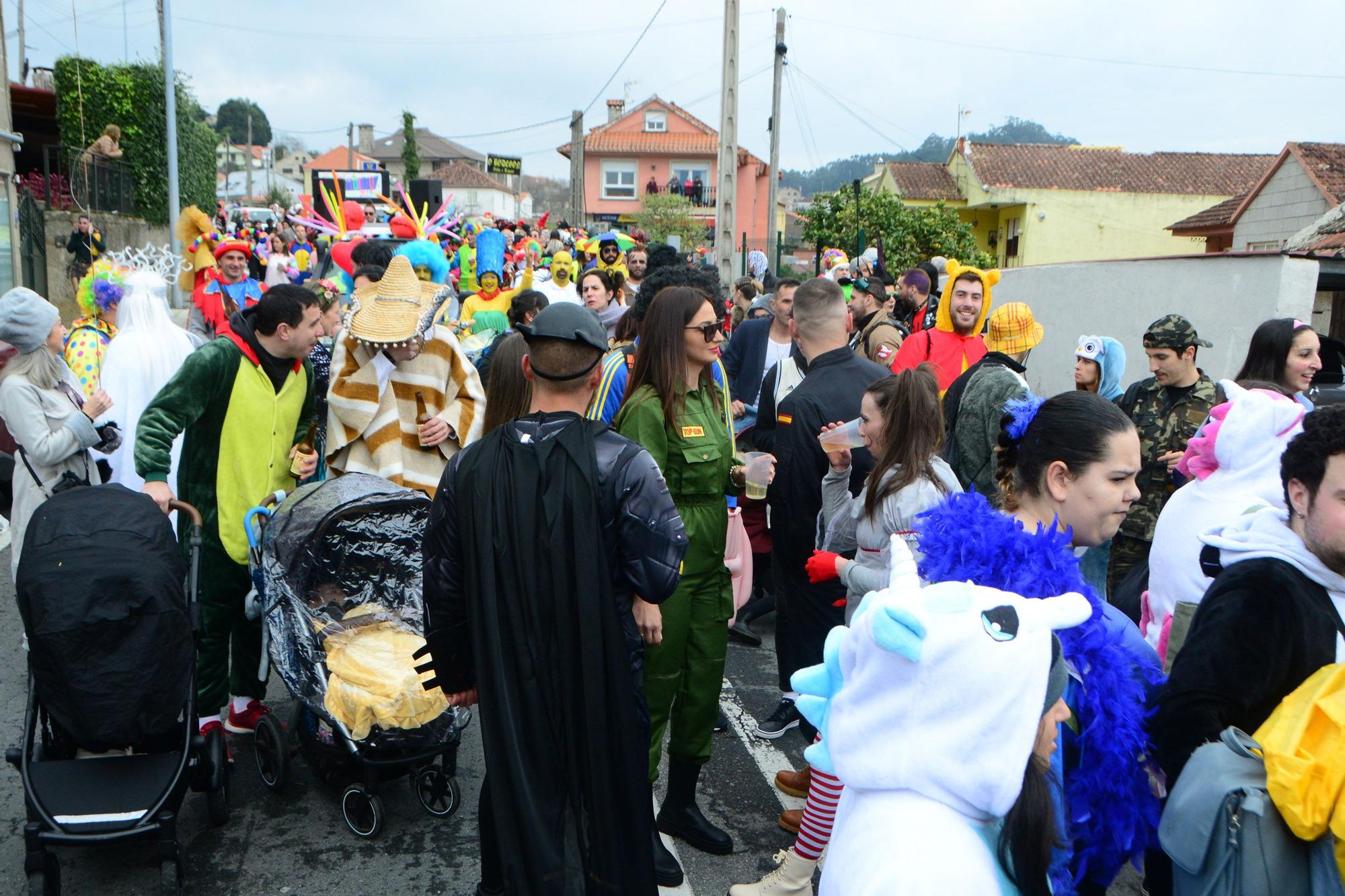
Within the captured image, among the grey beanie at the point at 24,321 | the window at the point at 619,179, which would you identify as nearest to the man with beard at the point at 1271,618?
the grey beanie at the point at 24,321

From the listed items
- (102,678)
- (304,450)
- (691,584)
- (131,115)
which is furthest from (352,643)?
(131,115)

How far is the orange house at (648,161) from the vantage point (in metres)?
73.3

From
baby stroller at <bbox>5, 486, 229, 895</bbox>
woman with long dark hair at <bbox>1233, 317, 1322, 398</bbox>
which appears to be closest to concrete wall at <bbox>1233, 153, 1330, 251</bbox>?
woman with long dark hair at <bbox>1233, 317, 1322, 398</bbox>

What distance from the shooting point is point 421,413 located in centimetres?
477

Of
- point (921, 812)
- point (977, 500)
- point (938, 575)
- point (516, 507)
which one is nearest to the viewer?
point (921, 812)

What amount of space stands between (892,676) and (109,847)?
3485 millimetres

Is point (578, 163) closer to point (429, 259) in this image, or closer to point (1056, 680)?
point (429, 259)

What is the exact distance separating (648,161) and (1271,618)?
75.3 m

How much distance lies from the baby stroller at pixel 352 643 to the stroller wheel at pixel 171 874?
0.63m

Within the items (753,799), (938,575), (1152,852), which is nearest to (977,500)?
(938,575)

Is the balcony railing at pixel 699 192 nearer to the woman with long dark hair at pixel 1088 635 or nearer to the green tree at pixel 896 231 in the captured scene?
the green tree at pixel 896 231

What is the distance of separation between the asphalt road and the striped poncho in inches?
53.2

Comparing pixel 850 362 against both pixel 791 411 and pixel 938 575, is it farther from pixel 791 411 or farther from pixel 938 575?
pixel 938 575

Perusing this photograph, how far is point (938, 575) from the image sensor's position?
1.98m
